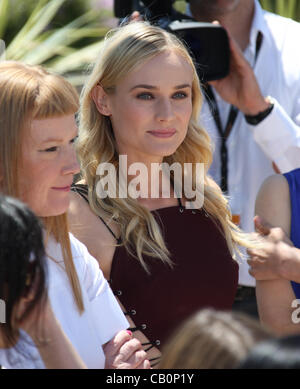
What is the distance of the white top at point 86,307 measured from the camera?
167 centimetres

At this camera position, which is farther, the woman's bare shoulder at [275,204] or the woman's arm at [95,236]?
the woman's bare shoulder at [275,204]

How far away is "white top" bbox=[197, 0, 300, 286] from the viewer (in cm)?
295

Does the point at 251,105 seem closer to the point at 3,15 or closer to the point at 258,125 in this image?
the point at 258,125

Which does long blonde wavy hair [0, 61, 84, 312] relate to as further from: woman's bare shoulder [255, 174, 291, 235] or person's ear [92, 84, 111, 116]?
woman's bare shoulder [255, 174, 291, 235]

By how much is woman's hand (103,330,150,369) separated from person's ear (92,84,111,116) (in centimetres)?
77

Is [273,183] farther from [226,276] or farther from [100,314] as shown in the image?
[100,314]

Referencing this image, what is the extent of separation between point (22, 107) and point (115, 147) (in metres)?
0.71

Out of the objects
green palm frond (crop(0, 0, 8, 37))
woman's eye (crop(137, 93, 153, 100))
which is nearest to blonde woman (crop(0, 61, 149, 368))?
woman's eye (crop(137, 93, 153, 100))

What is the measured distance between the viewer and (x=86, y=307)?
1.73 meters

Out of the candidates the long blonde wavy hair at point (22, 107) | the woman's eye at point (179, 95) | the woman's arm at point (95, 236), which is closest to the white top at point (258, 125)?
the woman's eye at point (179, 95)

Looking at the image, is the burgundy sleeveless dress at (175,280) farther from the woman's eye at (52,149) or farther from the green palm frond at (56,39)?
the green palm frond at (56,39)

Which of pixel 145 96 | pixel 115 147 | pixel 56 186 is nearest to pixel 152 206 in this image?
pixel 115 147

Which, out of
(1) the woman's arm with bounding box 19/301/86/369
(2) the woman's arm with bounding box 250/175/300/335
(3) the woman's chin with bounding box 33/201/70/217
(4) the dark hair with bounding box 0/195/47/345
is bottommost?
(2) the woman's arm with bounding box 250/175/300/335

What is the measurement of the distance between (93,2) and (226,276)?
3389mm
